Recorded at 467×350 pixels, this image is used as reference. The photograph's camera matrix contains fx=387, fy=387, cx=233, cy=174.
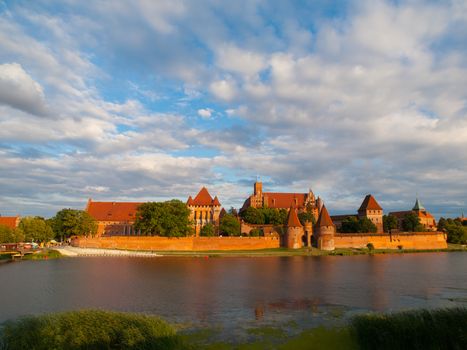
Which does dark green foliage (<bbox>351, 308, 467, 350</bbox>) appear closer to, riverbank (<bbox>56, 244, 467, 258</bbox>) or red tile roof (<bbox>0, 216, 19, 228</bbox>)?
riverbank (<bbox>56, 244, 467, 258</bbox>)

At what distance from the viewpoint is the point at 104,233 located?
8019 centimetres

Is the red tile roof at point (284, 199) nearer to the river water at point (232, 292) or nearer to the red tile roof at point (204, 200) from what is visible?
the red tile roof at point (204, 200)

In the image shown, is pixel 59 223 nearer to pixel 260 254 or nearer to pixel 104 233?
pixel 104 233

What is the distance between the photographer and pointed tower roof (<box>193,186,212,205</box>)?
7988 centimetres

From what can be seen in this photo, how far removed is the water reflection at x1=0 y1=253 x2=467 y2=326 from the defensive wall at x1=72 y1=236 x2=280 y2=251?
2315 centimetres

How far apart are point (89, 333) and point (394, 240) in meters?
61.8

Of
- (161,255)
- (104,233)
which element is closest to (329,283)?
(161,255)

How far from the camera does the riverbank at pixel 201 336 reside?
10.9m

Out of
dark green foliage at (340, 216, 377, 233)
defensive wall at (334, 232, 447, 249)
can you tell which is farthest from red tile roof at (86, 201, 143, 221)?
defensive wall at (334, 232, 447, 249)

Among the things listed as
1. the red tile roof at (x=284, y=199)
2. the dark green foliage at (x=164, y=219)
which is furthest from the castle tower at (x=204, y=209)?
the dark green foliage at (x=164, y=219)

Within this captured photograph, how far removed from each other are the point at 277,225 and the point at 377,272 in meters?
36.1

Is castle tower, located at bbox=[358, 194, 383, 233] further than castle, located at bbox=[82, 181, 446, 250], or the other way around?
castle tower, located at bbox=[358, 194, 383, 233]

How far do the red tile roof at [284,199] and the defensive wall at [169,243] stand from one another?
1092 inches

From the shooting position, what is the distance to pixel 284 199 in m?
88.2
